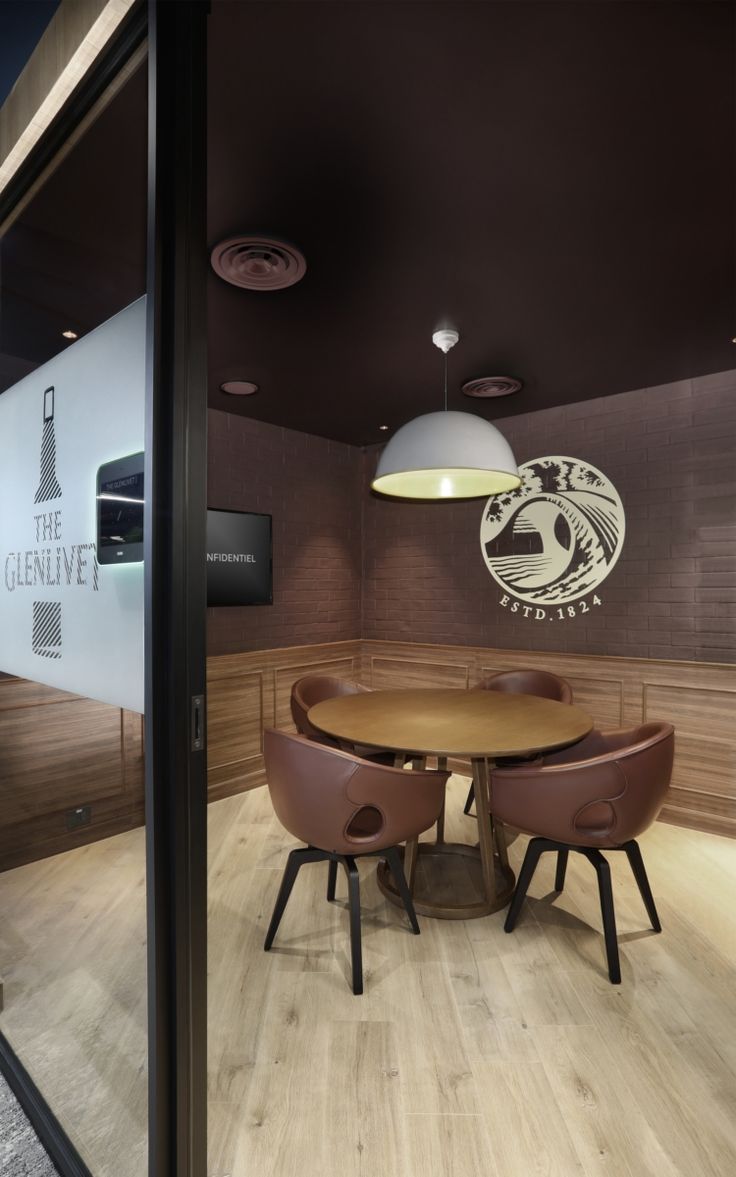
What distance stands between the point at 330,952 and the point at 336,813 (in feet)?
2.24

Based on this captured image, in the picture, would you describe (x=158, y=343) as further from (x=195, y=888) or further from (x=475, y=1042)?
(x=475, y=1042)

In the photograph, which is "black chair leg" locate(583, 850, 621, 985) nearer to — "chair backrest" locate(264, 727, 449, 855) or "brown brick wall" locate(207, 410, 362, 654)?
"chair backrest" locate(264, 727, 449, 855)

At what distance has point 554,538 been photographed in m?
4.24

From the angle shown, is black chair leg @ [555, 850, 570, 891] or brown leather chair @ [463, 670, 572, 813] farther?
brown leather chair @ [463, 670, 572, 813]

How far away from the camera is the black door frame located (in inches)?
41.9

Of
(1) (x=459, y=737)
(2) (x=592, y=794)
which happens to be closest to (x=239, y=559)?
(1) (x=459, y=737)

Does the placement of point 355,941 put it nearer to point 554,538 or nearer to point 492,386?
point 554,538

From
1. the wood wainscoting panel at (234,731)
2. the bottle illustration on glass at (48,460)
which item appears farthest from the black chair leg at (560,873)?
the bottle illustration on glass at (48,460)

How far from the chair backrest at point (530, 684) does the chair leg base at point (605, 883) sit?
126cm

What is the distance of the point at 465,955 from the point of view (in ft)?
7.63

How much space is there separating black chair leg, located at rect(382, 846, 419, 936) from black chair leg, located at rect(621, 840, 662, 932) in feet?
2.84

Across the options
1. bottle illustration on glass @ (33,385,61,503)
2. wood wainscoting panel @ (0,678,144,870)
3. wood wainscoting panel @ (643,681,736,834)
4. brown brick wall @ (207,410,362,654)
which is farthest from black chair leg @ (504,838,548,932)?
brown brick wall @ (207,410,362,654)

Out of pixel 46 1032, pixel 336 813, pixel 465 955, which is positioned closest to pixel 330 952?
pixel 465 955

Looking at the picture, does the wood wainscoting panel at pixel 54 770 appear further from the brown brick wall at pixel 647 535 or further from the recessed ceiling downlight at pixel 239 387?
the brown brick wall at pixel 647 535
